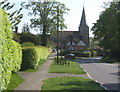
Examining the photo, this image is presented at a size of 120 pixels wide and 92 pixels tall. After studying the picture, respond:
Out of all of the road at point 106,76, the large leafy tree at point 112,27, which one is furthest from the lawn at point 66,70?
the large leafy tree at point 112,27

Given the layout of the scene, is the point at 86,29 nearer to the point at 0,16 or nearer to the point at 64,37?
the point at 64,37

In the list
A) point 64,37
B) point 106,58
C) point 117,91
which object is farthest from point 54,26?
point 64,37

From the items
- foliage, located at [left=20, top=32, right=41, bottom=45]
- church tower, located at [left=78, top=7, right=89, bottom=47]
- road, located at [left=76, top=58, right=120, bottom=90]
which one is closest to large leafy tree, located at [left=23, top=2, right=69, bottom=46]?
foliage, located at [left=20, top=32, right=41, bottom=45]

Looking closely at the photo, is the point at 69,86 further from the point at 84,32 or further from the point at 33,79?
the point at 84,32

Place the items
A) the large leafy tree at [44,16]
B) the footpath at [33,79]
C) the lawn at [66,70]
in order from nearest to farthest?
the footpath at [33,79], the lawn at [66,70], the large leafy tree at [44,16]

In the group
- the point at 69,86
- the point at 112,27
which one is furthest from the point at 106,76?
the point at 112,27

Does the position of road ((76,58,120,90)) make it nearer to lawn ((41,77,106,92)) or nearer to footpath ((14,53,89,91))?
lawn ((41,77,106,92))

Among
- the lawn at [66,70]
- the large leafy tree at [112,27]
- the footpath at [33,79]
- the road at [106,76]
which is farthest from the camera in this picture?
the lawn at [66,70]

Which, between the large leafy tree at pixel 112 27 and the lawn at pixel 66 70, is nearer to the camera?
the large leafy tree at pixel 112 27

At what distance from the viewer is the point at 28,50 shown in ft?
63.1

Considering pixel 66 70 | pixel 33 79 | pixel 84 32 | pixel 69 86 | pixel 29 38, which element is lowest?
pixel 66 70

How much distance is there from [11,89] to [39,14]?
36.9 metres

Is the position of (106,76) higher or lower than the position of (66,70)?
lower

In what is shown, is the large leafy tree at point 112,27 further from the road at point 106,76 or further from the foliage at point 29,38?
the foliage at point 29,38
